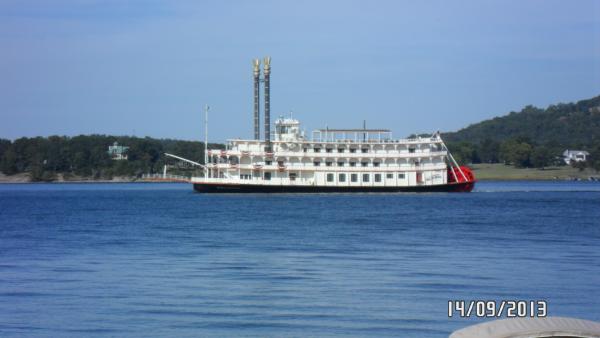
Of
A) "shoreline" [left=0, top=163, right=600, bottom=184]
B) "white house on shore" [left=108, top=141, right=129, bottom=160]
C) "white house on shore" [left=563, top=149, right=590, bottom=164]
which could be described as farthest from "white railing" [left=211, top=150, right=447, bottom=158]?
"white house on shore" [left=563, top=149, right=590, bottom=164]

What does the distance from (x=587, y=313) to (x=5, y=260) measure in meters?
18.9

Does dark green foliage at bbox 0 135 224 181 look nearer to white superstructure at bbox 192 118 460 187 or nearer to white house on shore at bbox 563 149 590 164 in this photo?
white house on shore at bbox 563 149 590 164

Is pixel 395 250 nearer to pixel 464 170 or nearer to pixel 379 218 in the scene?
pixel 379 218

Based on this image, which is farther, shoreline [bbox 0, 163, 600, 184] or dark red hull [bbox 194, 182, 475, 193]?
shoreline [bbox 0, 163, 600, 184]

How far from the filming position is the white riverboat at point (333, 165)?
84750 millimetres

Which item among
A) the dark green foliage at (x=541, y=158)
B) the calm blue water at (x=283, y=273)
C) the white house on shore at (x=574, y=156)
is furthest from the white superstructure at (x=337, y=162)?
the white house on shore at (x=574, y=156)

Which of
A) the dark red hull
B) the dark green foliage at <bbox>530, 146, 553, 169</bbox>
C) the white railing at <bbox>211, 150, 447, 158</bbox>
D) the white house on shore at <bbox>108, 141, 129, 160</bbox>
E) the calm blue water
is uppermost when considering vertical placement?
the white house on shore at <bbox>108, 141, 129, 160</bbox>

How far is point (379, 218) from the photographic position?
52656 millimetres

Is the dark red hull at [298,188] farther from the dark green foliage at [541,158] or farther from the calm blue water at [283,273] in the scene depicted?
the dark green foliage at [541,158]

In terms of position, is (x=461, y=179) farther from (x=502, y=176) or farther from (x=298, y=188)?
(x=502, y=176)

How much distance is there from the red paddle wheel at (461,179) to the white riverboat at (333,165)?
2.81ft

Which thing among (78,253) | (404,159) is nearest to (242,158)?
(404,159)

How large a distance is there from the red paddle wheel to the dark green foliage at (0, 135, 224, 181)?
94.2 meters

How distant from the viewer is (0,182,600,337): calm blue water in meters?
19.1
